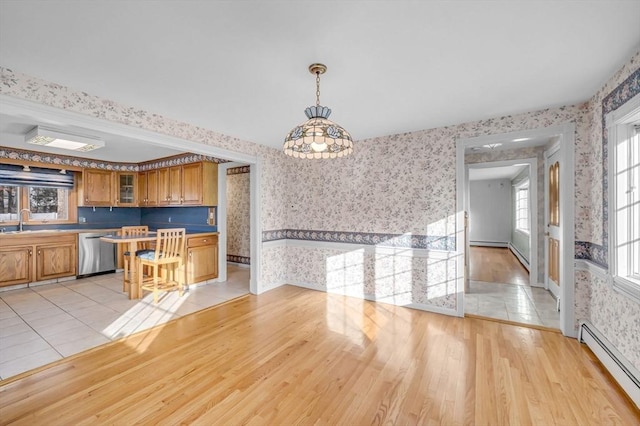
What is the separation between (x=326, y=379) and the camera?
2152 mm

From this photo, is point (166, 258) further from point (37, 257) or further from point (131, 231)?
point (37, 257)

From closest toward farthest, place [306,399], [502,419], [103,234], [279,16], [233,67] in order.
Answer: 1. [279,16]
2. [502,419]
3. [306,399]
4. [233,67]
5. [103,234]

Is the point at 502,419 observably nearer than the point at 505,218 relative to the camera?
Yes

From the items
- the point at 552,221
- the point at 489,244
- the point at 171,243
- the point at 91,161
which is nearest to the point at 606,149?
the point at 552,221

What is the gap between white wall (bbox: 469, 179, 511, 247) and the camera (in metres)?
9.37

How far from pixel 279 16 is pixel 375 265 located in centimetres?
328

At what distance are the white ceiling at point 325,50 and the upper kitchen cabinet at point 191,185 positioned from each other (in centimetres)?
207

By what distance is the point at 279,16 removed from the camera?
1.53m

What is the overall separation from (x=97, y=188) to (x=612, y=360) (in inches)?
311

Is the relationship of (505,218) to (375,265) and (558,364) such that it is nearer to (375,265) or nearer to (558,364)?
(375,265)

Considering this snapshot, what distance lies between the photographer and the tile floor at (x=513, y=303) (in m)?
3.34

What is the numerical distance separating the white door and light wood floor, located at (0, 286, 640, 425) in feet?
5.76

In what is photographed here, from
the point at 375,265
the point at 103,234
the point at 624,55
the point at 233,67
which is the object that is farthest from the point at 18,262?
the point at 624,55

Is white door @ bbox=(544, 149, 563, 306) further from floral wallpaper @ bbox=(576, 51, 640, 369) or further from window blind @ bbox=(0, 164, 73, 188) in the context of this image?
window blind @ bbox=(0, 164, 73, 188)
